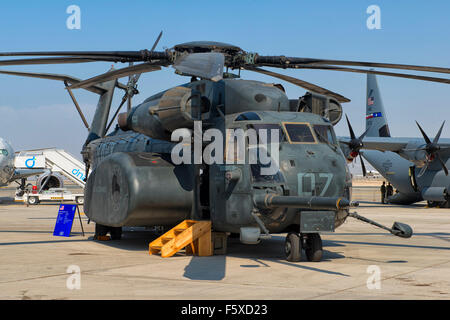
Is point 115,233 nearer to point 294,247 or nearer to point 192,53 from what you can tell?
point 294,247

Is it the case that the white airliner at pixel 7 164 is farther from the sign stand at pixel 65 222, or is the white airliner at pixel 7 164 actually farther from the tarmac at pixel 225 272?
the tarmac at pixel 225 272

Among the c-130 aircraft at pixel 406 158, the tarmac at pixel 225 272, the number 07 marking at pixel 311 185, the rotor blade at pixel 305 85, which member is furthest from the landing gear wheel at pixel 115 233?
the c-130 aircraft at pixel 406 158

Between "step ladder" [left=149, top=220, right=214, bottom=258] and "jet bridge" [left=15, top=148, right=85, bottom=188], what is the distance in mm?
31391

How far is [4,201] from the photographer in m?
44.7

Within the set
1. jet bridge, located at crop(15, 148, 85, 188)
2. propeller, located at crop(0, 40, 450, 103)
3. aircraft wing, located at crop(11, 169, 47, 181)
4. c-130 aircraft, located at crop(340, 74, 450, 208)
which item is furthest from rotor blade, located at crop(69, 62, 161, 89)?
aircraft wing, located at crop(11, 169, 47, 181)

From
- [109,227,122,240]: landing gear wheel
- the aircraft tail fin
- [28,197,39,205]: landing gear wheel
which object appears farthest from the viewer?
the aircraft tail fin

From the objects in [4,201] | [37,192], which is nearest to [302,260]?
[37,192]

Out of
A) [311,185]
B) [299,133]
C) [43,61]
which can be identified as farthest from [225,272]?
[43,61]

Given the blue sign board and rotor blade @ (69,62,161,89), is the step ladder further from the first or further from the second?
the blue sign board

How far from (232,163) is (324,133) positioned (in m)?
2.13

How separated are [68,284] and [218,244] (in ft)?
15.0

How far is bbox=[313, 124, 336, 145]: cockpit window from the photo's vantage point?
11.4 metres

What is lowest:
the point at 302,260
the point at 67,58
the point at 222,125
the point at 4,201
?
the point at 4,201
